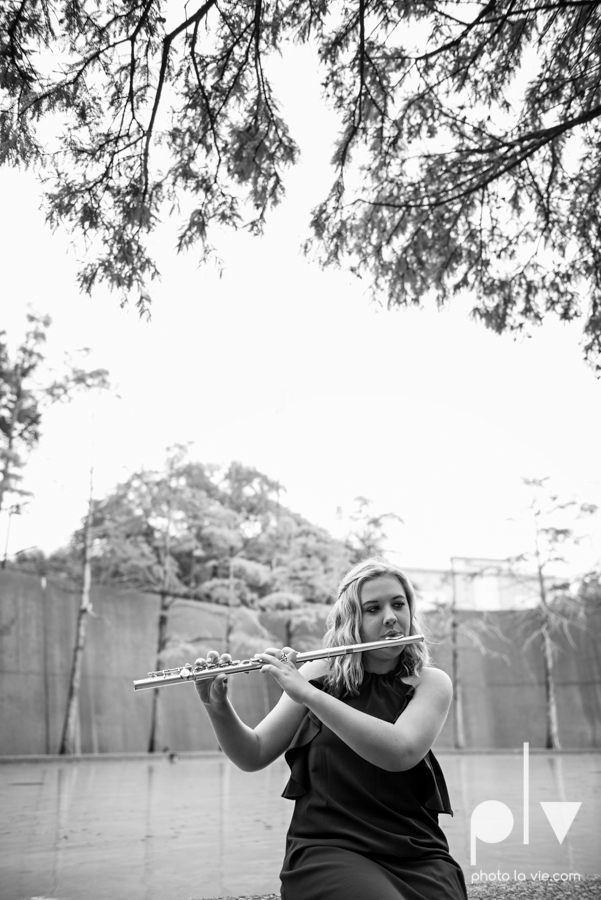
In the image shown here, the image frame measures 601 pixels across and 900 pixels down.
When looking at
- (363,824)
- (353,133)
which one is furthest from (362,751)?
(353,133)

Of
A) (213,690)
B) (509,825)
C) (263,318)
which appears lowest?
(509,825)

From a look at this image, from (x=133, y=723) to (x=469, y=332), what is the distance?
1194cm

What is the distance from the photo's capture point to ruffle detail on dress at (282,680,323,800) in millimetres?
1833

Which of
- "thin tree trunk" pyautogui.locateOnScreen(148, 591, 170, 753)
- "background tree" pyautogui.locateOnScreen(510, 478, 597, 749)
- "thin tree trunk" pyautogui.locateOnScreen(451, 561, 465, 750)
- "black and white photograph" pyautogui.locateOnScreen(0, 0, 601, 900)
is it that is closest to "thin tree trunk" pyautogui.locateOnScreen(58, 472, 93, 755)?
"black and white photograph" pyautogui.locateOnScreen(0, 0, 601, 900)

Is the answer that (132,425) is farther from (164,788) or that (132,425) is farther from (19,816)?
(19,816)

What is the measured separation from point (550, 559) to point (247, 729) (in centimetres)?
1762

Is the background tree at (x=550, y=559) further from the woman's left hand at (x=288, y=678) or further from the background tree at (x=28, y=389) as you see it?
the woman's left hand at (x=288, y=678)

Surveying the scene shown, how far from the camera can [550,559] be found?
18.4 metres

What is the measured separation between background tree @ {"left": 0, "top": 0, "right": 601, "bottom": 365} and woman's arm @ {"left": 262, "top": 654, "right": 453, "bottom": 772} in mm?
A: 3180

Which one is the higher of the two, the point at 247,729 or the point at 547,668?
the point at 547,668

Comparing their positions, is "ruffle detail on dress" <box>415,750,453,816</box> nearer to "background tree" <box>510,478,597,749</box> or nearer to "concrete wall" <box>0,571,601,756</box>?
"concrete wall" <box>0,571,601,756</box>

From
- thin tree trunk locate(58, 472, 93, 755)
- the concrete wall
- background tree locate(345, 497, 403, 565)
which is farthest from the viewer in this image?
background tree locate(345, 497, 403, 565)

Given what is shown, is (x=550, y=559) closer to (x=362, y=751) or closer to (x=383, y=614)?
(x=383, y=614)

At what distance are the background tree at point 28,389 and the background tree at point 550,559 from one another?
34.4ft
